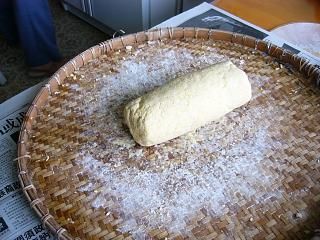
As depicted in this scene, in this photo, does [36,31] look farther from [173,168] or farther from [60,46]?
[173,168]

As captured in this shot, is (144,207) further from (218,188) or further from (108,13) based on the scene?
(108,13)

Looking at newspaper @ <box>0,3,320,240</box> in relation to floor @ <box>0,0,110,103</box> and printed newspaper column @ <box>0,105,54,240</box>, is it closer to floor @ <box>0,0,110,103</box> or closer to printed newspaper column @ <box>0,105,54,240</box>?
printed newspaper column @ <box>0,105,54,240</box>

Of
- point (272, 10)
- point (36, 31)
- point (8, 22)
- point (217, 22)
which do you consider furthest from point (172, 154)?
point (8, 22)

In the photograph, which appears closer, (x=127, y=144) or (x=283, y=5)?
(x=127, y=144)

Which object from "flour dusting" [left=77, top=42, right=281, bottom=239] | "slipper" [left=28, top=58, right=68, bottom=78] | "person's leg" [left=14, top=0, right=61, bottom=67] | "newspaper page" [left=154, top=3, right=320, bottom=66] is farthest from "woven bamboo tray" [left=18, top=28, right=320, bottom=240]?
"slipper" [left=28, top=58, right=68, bottom=78]

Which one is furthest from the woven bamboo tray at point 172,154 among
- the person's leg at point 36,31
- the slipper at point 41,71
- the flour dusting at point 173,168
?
the slipper at point 41,71

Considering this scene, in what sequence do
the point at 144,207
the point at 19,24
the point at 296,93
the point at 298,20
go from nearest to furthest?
the point at 144,207 → the point at 296,93 → the point at 298,20 → the point at 19,24

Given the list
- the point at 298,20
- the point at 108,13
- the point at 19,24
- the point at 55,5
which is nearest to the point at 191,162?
the point at 298,20

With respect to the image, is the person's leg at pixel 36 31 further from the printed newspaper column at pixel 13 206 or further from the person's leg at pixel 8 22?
the printed newspaper column at pixel 13 206
